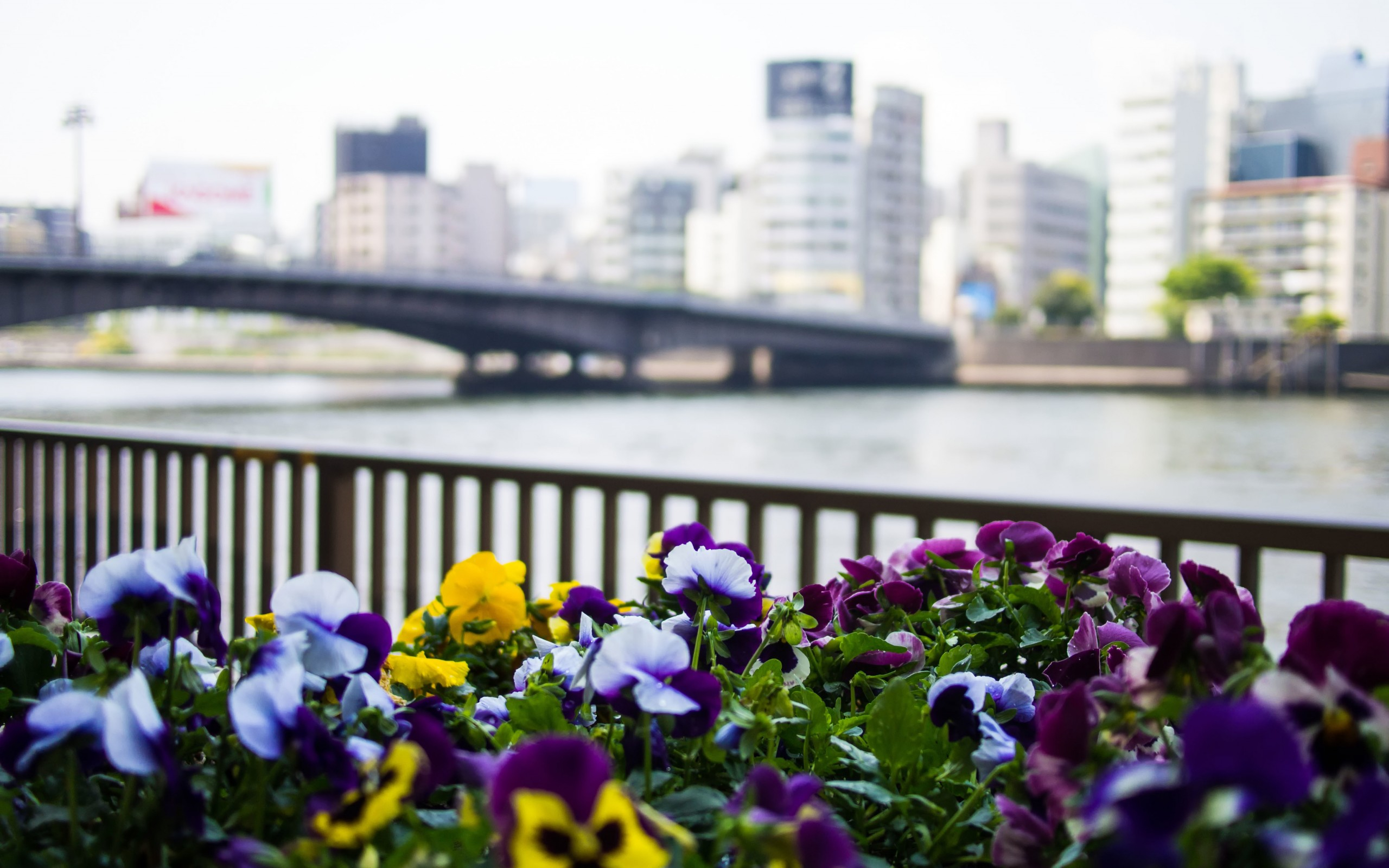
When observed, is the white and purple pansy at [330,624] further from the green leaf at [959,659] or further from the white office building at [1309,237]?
the white office building at [1309,237]

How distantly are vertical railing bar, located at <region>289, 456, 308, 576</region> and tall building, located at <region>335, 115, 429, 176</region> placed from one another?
43.0m

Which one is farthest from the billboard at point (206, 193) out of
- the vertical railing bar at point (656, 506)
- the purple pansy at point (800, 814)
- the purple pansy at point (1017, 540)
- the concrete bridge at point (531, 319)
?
the purple pansy at point (800, 814)

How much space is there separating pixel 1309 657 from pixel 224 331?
51.3 ft

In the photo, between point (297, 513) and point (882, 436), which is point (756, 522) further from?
point (882, 436)

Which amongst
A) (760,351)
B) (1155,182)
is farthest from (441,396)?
(1155,182)

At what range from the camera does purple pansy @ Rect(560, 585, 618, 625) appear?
1.02 metres

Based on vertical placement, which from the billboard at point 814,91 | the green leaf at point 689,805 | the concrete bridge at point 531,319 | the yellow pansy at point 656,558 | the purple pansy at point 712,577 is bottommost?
the green leaf at point 689,805

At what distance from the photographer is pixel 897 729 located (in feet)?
2.56

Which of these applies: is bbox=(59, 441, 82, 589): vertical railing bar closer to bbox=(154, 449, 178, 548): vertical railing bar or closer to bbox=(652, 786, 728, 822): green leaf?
bbox=(154, 449, 178, 548): vertical railing bar

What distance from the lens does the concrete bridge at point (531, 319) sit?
12047mm

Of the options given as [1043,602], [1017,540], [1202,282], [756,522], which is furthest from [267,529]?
[1202,282]

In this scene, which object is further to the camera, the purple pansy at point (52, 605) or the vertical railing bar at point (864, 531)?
the vertical railing bar at point (864, 531)

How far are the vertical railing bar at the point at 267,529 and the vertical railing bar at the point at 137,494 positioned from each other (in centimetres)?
37

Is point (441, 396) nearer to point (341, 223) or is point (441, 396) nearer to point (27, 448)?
point (27, 448)
